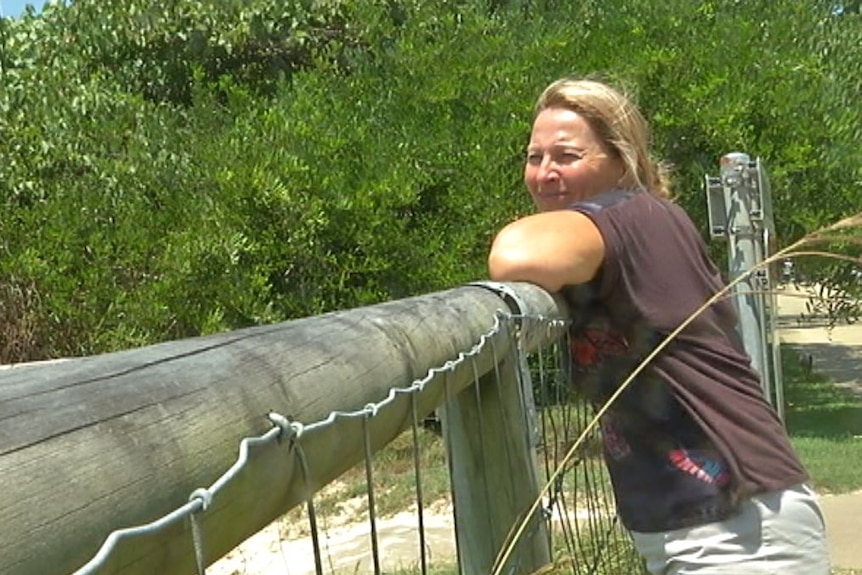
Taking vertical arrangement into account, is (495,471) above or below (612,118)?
below

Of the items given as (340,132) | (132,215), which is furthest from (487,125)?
(132,215)

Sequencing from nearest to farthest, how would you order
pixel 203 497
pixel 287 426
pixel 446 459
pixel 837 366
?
pixel 203 497 → pixel 287 426 → pixel 446 459 → pixel 837 366

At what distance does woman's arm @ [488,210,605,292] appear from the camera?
1.99 m

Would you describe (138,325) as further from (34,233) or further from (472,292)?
(472,292)

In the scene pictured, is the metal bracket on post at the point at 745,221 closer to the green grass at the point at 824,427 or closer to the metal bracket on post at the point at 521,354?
the metal bracket on post at the point at 521,354

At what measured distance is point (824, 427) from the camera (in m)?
12.7

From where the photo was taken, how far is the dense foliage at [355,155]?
10156mm

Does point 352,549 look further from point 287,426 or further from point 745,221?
point 287,426

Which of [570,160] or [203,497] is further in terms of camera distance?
[570,160]

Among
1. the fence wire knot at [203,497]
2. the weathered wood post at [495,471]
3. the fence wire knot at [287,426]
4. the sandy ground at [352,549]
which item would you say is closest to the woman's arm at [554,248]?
the weathered wood post at [495,471]

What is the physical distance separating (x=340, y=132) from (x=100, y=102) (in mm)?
2217

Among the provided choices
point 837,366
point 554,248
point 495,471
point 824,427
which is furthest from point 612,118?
point 837,366

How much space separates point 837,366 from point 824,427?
730cm

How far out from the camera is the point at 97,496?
2.56 ft
